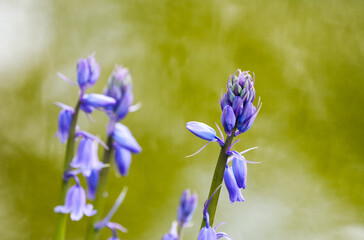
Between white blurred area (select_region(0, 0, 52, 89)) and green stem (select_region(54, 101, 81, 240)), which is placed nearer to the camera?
green stem (select_region(54, 101, 81, 240))

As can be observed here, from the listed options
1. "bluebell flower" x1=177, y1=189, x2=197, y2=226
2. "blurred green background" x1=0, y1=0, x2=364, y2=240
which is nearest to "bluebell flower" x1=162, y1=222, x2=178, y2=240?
"bluebell flower" x1=177, y1=189, x2=197, y2=226

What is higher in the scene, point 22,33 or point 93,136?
point 22,33

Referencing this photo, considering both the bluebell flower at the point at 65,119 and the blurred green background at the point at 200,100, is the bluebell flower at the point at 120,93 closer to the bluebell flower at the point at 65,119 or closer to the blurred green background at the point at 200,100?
the bluebell flower at the point at 65,119

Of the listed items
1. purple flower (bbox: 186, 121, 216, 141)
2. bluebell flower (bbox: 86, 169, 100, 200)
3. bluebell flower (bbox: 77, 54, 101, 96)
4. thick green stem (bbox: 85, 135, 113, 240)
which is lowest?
thick green stem (bbox: 85, 135, 113, 240)

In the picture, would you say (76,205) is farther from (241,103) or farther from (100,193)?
(241,103)

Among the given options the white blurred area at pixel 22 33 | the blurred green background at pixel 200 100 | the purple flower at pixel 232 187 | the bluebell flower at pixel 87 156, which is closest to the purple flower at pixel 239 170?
the purple flower at pixel 232 187

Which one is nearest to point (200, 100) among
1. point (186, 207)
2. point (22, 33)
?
point (22, 33)

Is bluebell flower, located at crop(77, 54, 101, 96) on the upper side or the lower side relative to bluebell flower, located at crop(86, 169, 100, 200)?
upper

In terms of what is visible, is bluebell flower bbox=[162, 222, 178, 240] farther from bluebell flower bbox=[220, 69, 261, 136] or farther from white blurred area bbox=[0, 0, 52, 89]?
white blurred area bbox=[0, 0, 52, 89]
